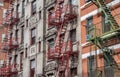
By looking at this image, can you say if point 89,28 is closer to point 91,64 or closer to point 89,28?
point 89,28

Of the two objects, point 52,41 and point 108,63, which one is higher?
point 52,41

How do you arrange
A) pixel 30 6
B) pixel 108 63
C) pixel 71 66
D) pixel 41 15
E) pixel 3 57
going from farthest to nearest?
pixel 3 57 → pixel 30 6 → pixel 41 15 → pixel 71 66 → pixel 108 63

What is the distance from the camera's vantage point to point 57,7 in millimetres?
37406

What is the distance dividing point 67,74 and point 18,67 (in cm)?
1216

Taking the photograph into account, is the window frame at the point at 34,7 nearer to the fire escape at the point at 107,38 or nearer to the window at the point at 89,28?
the window at the point at 89,28

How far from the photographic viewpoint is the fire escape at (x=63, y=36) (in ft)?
115

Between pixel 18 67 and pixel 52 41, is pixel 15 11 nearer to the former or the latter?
pixel 18 67

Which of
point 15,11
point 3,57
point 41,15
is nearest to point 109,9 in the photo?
point 41,15

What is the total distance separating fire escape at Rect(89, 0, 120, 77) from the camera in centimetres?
2753

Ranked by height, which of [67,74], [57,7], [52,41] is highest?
[57,7]

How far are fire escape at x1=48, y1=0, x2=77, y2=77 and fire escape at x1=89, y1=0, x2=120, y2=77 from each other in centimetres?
489

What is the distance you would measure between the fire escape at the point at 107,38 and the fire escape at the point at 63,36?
4.89 meters

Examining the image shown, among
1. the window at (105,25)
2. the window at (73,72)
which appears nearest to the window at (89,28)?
the window at (105,25)

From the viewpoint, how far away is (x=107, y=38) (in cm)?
2906
